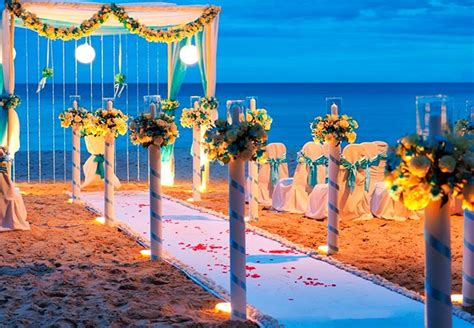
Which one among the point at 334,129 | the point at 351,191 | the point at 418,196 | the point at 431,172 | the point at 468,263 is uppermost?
the point at 334,129

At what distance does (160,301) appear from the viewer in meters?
6.40

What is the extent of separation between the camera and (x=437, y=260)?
4520 mm

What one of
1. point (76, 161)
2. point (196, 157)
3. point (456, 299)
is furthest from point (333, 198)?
point (76, 161)

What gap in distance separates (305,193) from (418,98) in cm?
674

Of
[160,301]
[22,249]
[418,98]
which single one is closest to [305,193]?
[22,249]

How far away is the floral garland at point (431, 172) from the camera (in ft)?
14.1

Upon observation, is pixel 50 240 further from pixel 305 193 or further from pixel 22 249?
pixel 305 193

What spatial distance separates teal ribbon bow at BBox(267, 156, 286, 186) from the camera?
40.0ft

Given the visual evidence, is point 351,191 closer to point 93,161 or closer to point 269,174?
point 269,174

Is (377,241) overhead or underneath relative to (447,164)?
underneath

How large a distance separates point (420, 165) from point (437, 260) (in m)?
0.58

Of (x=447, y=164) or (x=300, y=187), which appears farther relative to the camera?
(x=300, y=187)

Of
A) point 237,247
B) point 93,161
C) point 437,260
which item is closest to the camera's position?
point 437,260

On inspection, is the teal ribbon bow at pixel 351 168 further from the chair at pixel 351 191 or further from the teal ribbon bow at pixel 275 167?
the teal ribbon bow at pixel 275 167
